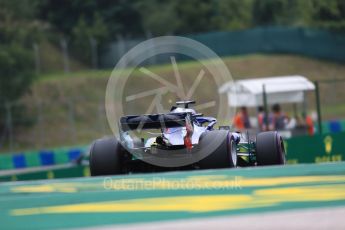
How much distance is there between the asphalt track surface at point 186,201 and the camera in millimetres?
5758

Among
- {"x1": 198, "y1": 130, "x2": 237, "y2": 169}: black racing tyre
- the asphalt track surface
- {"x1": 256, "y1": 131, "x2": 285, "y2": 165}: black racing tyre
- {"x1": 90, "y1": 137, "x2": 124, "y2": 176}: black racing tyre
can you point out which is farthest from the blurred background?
the asphalt track surface

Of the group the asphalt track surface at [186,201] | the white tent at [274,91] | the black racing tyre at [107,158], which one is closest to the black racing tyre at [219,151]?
the black racing tyre at [107,158]

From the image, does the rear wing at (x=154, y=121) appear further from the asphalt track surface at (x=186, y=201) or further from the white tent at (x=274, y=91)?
the white tent at (x=274, y=91)

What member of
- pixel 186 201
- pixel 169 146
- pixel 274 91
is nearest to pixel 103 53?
pixel 274 91

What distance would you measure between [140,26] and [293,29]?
1614 cm

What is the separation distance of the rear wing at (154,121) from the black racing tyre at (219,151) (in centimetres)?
35

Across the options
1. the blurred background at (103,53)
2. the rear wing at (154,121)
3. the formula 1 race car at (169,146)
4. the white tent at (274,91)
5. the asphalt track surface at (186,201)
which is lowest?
the asphalt track surface at (186,201)

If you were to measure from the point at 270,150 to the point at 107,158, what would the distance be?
2.23 metres

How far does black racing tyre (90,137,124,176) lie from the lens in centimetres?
1139

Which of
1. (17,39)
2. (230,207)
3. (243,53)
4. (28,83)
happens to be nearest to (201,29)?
(243,53)

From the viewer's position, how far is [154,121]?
436 inches

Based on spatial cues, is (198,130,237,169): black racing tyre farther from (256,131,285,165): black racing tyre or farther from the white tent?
the white tent

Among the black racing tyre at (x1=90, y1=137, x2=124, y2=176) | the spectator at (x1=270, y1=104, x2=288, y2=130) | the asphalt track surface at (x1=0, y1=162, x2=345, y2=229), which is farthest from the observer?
the spectator at (x1=270, y1=104, x2=288, y2=130)

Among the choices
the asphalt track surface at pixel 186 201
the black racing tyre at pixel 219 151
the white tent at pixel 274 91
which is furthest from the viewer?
the white tent at pixel 274 91
